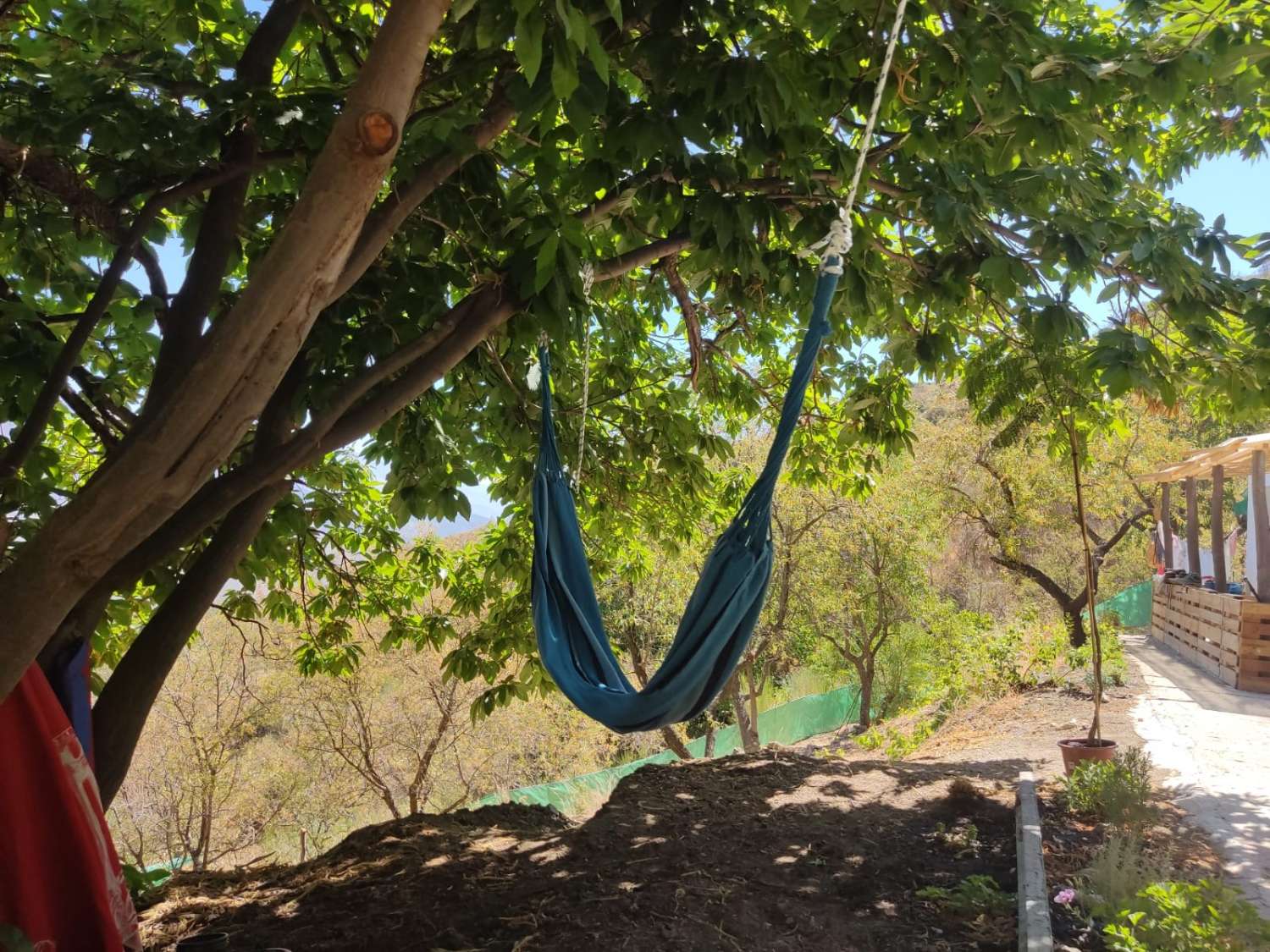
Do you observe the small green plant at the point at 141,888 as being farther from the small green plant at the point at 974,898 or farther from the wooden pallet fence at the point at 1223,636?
the wooden pallet fence at the point at 1223,636

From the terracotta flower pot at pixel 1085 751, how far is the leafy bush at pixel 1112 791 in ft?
0.43

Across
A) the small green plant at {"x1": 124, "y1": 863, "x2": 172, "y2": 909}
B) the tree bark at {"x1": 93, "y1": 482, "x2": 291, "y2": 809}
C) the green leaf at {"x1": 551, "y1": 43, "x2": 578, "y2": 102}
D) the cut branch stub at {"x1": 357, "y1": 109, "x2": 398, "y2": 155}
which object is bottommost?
the small green plant at {"x1": 124, "y1": 863, "x2": 172, "y2": 909}

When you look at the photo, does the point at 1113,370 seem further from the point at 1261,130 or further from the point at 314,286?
the point at 1261,130

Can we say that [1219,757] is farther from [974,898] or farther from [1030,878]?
[974,898]

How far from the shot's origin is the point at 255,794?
12.0 m

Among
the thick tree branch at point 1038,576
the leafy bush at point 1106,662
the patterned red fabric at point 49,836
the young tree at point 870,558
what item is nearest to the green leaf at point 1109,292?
the patterned red fabric at point 49,836

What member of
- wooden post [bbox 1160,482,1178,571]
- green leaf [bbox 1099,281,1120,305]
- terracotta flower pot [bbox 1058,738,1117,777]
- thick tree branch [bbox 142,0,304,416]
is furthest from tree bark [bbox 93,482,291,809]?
wooden post [bbox 1160,482,1178,571]

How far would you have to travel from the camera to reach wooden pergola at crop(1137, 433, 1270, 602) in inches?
306

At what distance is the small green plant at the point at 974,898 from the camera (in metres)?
2.99

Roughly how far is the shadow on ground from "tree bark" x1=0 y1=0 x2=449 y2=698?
176cm

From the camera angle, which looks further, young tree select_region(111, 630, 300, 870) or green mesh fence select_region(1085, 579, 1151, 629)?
green mesh fence select_region(1085, 579, 1151, 629)

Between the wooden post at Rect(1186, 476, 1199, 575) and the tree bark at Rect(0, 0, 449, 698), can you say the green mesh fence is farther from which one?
the tree bark at Rect(0, 0, 449, 698)

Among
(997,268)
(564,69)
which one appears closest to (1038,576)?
(997,268)

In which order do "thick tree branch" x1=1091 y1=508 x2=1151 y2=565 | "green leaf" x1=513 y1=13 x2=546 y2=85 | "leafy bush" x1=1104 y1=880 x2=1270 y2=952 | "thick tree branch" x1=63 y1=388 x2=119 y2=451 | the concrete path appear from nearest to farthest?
"green leaf" x1=513 y1=13 x2=546 y2=85
"leafy bush" x1=1104 y1=880 x2=1270 y2=952
"thick tree branch" x1=63 y1=388 x2=119 y2=451
the concrete path
"thick tree branch" x1=1091 y1=508 x2=1151 y2=565
